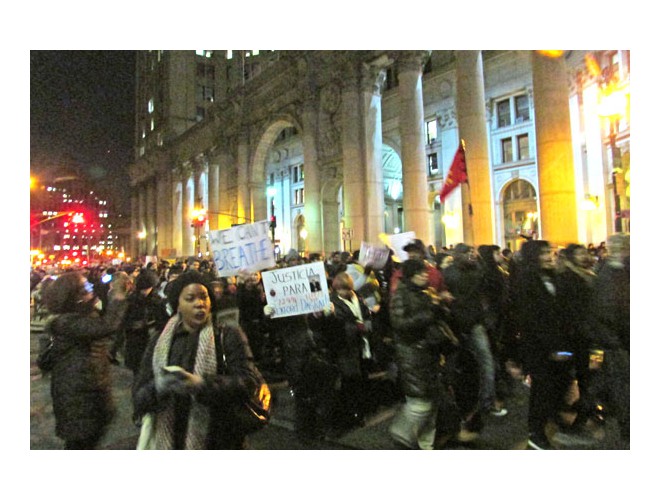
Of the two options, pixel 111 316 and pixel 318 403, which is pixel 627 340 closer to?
pixel 318 403

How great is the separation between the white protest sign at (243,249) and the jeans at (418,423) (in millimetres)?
3225

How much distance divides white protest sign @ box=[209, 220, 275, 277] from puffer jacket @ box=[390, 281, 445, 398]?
3003mm

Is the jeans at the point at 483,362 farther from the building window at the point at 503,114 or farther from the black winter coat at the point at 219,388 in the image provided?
the building window at the point at 503,114

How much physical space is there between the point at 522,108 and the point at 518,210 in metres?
5.85

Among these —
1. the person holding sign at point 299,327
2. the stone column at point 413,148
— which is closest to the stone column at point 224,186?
the stone column at point 413,148

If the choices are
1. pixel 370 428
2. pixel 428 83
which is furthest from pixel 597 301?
pixel 428 83

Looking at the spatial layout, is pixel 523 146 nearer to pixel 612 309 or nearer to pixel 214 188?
pixel 612 309

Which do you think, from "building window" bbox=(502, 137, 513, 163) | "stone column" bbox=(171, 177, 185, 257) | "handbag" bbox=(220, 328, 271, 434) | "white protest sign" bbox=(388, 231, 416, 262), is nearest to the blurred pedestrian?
"handbag" bbox=(220, 328, 271, 434)

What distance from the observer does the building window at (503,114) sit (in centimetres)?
2639

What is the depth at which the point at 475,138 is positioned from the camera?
589 inches

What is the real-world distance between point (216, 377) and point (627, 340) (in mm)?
3919

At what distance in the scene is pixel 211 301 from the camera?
3.54 m

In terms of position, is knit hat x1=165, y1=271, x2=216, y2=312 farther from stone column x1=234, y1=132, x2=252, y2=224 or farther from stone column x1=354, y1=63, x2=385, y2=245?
stone column x1=234, y1=132, x2=252, y2=224

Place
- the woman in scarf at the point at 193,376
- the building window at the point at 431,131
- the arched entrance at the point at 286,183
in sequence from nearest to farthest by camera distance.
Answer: the woman in scarf at the point at 193,376 < the building window at the point at 431,131 < the arched entrance at the point at 286,183
